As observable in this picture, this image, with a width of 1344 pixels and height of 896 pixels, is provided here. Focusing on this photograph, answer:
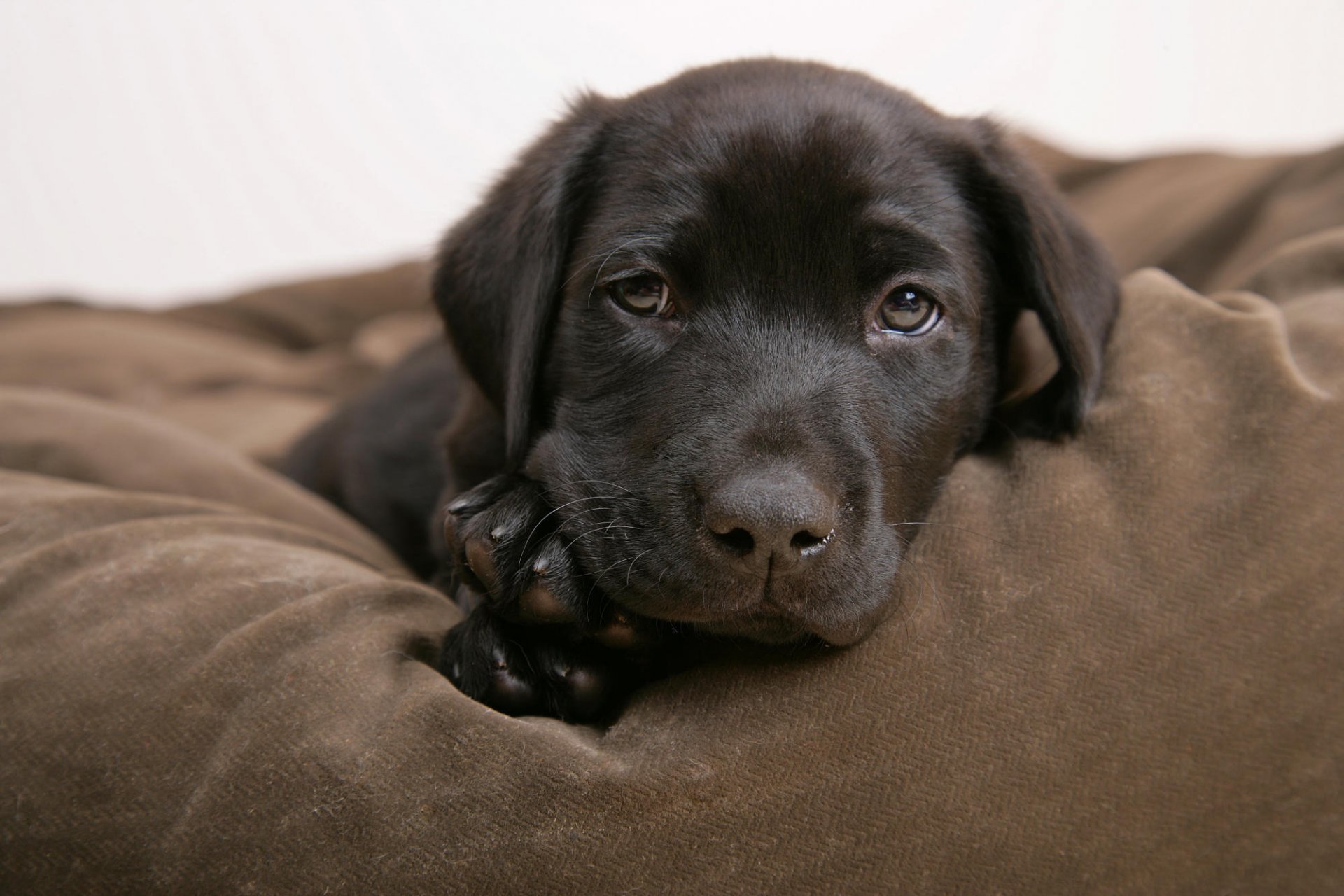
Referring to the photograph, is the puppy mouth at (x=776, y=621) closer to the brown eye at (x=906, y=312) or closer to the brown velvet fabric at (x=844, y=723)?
the brown velvet fabric at (x=844, y=723)

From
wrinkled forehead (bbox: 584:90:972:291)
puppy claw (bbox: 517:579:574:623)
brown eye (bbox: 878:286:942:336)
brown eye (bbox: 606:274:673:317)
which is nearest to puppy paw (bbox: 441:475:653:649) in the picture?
puppy claw (bbox: 517:579:574:623)

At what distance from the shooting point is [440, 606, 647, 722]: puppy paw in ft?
5.13

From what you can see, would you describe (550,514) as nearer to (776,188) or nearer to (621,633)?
(621,633)

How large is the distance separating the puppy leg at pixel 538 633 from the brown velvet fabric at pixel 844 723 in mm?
92

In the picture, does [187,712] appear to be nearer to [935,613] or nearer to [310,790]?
[310,790]

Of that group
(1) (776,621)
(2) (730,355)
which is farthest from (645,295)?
(1) (776,621)

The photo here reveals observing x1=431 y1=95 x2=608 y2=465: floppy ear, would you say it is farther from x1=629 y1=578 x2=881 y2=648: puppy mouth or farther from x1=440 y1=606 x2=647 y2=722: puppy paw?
x1=629 y1=578 x2=881 y2=648: puppy mouth

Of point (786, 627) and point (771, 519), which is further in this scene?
point (786, 627)

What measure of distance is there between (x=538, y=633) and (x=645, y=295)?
0.63 metres

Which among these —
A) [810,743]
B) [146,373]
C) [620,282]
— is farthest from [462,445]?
[146,373]

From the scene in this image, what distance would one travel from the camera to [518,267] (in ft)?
6.37

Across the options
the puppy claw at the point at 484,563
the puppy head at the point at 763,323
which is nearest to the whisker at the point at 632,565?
the puppy head at the point at 763,323

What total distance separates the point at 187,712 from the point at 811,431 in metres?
0.98

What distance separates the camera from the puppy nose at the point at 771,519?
132 centimetres
